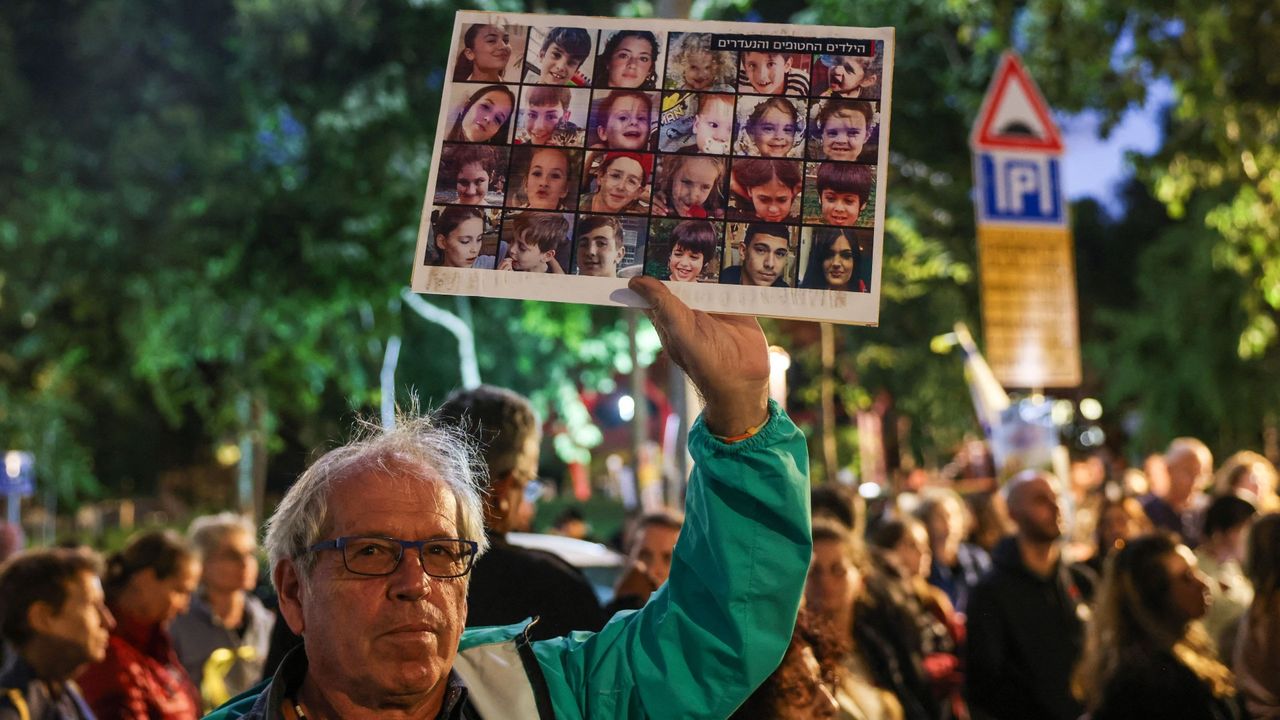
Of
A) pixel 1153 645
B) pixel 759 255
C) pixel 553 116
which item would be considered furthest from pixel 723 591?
pixel 1153 645

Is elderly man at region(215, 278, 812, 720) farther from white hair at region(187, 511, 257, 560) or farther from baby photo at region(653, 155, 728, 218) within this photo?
white hair at region(187, 511, 257, 560)

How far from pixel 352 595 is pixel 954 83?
51.3 feet

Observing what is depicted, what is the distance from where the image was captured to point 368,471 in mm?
2408

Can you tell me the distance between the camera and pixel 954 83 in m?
16.8

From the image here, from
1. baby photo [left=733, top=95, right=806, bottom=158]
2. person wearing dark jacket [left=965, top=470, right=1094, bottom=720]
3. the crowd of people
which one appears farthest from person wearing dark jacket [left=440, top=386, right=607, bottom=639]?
person wearing dark jacket [left=965, top=470, right=1094, bottom=720]

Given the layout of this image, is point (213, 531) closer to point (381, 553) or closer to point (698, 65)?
point (381, 553)

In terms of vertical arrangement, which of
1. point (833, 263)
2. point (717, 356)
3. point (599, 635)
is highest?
point (833, 263)

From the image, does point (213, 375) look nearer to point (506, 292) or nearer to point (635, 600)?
point (635, 600)

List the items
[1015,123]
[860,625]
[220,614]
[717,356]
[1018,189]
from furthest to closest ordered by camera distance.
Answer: [1015,123], [1018,189], [220,614], [860,625], [717,356]

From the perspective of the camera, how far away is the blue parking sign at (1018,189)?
8.05 m

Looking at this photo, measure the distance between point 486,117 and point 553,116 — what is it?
0.13 meters

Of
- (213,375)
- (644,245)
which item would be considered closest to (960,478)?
(213,375)

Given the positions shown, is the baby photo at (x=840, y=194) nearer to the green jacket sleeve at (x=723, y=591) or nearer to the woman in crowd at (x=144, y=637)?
the green jacket sleeve at (x=723, y=591)

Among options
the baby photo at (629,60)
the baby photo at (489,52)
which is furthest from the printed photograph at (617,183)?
the baby photo at (489,52)
